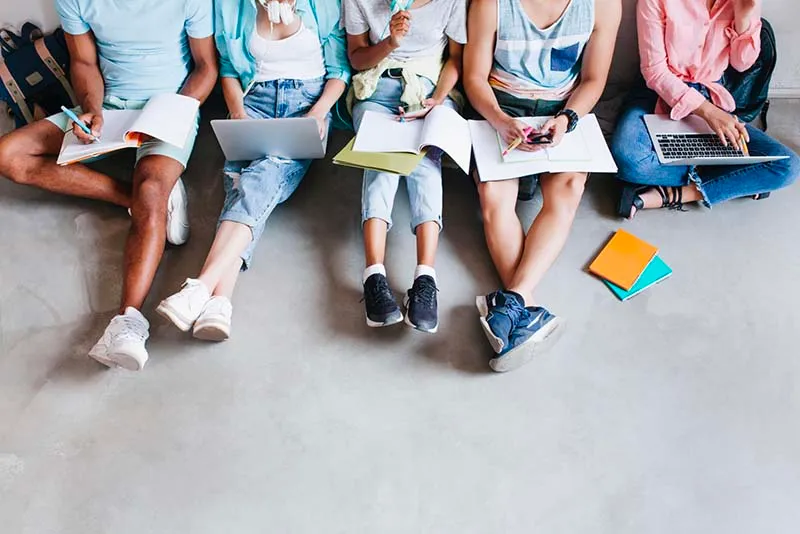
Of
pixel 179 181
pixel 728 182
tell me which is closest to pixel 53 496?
pixel 179 181

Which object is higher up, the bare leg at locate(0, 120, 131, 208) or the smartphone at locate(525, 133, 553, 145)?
the smartphone at locate(525, 133, 553, 145)

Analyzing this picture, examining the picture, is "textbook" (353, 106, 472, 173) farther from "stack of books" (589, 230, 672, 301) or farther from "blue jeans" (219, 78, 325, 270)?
"stack of books" (589, 230, 672, 301)

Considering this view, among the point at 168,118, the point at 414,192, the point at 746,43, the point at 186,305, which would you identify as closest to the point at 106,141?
the point at 168,118

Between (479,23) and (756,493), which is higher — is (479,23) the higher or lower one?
the higher one

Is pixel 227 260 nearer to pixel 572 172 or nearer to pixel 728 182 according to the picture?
pixel 572 172

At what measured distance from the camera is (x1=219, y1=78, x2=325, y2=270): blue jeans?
1835 mm

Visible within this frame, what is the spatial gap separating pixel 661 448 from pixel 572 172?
2.70 ft

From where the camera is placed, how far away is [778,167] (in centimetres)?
196

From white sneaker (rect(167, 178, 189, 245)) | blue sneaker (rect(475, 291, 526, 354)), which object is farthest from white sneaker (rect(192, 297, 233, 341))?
blue sneaker (rect(475, 291, 526, 354))

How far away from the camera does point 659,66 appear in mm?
1987

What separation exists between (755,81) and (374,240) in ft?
4.61

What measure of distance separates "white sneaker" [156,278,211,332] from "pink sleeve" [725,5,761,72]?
1.80 metres

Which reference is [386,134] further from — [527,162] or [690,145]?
[690,145]

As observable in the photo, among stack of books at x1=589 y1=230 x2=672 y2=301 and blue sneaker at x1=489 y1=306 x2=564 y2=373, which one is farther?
stack of books at x1=589 y1=230 x2=672 y2=301
